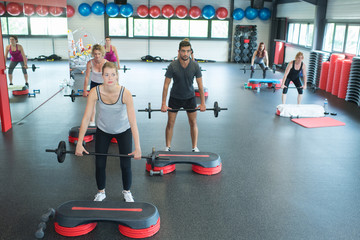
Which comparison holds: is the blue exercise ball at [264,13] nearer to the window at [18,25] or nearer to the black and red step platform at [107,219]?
the window at [18,25]

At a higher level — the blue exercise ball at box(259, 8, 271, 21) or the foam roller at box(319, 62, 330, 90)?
the blue exercise ball at box(259, 8, 271, 21)

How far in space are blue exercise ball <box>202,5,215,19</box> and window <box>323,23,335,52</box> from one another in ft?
17.0

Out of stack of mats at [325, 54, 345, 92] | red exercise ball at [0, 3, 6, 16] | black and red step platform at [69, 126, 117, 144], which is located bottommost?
black and red step platform at [69, 126, 117, 144]

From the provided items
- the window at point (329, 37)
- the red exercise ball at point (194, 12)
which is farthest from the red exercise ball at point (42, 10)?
the window at point (329, 37)

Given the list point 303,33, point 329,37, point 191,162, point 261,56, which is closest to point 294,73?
point 261,56

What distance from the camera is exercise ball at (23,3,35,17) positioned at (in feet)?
21.2

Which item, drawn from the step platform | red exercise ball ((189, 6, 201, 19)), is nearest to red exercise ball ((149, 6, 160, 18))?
red exercise ball ((189, 6, 201, 19))

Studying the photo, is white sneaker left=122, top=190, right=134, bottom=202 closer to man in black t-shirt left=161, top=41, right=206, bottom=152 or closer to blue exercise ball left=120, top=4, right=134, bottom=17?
man in black t-shirt left=161, top=41, right=206, bottom=152

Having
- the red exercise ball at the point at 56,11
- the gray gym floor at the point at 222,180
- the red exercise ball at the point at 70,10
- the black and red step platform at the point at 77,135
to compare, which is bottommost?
the gray gym floor at the point at 222,180

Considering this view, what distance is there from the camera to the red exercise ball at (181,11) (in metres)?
14.2

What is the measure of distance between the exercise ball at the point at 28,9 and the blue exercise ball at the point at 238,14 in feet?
31.5

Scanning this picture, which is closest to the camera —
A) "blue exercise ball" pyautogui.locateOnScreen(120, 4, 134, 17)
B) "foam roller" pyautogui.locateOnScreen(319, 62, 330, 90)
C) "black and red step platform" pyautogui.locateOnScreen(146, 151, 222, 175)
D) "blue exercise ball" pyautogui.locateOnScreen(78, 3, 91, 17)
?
"black and red step platform" pyautogui.locateOnScreen(146, 151, 222, 175)

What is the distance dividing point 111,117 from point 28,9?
4857mm

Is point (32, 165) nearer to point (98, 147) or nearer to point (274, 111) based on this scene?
point (98, 147)
